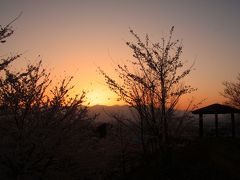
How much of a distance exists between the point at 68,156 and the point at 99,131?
78.3ft

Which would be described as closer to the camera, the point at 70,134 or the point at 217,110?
the point at 70,134

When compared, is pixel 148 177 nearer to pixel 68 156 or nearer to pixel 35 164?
pixel 68 156

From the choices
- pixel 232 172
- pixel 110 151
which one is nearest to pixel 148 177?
pixel 232 172

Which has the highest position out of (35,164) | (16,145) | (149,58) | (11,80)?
(149,58)

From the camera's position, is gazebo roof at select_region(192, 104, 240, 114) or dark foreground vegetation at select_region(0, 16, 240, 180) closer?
dark foreground vegetation at select_region(0, 16, 240, 180)

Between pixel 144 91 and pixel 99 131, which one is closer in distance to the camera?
pixel 144 91

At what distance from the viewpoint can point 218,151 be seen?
53.8ft

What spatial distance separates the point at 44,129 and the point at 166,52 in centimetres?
676

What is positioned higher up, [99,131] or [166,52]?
[166,52]

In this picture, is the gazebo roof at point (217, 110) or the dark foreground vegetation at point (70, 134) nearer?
the dark foreground vegetation at point (70, 134)

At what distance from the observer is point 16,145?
27.8ft

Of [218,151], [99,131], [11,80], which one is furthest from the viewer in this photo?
[99,131]

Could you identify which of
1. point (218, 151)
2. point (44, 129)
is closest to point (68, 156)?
point (44, 129)

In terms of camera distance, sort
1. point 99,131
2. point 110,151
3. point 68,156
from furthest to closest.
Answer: point 99,131 → point 110,151 → point 68,156
